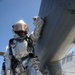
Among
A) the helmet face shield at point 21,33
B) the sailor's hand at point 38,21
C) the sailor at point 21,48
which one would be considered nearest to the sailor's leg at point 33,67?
the sailor at point 21,48

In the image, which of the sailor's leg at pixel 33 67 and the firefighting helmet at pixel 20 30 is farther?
the firefighting helmet at pixel 20 30

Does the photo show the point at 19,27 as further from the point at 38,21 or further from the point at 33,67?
the point at 33,67

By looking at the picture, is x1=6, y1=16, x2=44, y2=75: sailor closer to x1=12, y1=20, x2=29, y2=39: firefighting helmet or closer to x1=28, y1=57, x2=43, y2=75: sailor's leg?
x1=12, y1=20, x2=29, y2=39: firefighting helmet

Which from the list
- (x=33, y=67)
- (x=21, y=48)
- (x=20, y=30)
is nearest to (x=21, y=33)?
(x=20, y=30)

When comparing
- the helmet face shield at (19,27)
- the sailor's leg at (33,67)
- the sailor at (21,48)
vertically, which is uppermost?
the helmet face shield at (19,27)

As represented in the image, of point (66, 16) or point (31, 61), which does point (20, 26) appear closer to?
point (31, 61)

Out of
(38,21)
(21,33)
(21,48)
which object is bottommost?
(21,48)

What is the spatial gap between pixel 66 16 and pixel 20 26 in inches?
40.5

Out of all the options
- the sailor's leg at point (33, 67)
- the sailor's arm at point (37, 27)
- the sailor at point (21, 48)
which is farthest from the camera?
the sailor's arm at point (37, 27)

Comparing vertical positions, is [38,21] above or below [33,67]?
above

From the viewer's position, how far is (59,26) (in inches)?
128

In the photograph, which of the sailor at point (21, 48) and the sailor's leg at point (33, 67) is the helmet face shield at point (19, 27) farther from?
the sailor's leg at point (33, 67)

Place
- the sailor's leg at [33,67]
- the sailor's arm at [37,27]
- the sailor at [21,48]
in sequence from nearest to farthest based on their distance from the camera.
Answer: the sailor's leg at [33,67] → the sailor at [21,48] → the sailor's arm at [37,27]

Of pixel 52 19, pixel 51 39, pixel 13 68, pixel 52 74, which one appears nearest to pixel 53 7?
pixel 52 19
